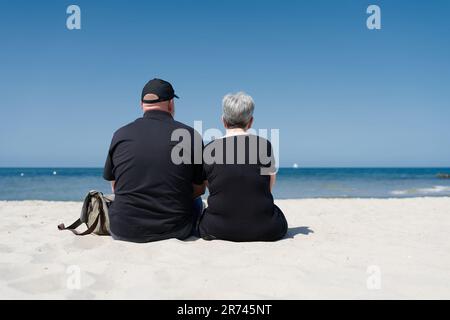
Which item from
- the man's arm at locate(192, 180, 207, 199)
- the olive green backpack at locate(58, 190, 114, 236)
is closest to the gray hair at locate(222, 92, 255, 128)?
the man's arm at locate(192, 180, 207, 199)

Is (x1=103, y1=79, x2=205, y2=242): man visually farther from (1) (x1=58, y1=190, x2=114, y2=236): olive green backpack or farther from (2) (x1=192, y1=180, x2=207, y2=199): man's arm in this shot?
(1) (x1=58, y1=190, x2=114, y2=236): olive green backpack

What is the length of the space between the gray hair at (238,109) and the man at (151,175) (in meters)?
0.37

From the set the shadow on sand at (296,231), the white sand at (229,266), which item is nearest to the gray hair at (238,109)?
the white sand at (229,266)

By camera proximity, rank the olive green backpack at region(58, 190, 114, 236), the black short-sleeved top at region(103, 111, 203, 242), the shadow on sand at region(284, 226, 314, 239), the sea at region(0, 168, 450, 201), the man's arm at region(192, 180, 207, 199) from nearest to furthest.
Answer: the black short-sleeved top at region(103, 111, 203, 242)
the man's arm at region(192, 180, 207, 199)
the olive green backpack at region(58, 190, 114, 236)
the shadow on sand at region(284, 226, 314, 239)
the sea at region(0, 168, 450, 201)

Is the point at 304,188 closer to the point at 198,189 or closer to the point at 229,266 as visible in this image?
the point at 198,189

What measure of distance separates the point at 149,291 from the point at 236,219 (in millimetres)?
1399

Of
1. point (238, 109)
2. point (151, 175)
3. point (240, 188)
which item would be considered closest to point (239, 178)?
point (240, 188)

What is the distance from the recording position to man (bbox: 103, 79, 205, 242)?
11.7 ft

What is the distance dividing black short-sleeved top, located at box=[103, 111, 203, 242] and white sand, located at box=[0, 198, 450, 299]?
7.5 inches

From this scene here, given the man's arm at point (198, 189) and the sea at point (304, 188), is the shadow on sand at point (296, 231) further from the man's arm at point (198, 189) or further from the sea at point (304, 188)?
the sea at point (304, 188)

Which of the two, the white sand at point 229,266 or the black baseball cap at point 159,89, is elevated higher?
the black baseball cap at point 159,89

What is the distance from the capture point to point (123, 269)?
291 cm

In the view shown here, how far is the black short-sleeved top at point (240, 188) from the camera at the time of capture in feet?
11.9
